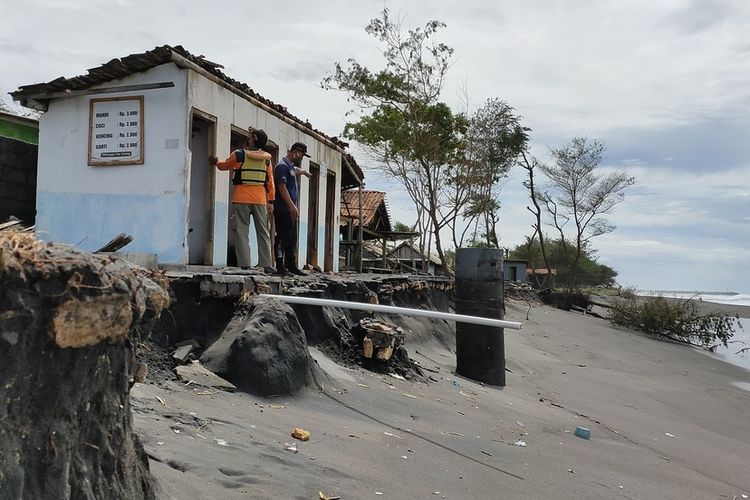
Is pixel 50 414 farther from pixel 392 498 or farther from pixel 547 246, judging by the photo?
pixel 547 246

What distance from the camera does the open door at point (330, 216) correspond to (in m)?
15.4

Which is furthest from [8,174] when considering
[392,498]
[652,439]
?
[652,439]

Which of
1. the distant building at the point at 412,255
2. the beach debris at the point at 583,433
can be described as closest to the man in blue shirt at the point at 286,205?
the beach debris at the point at 583,433

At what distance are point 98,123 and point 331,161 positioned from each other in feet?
21.5

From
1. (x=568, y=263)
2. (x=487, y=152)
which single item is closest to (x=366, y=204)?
(x=487, y=152)

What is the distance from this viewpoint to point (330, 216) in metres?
15.5

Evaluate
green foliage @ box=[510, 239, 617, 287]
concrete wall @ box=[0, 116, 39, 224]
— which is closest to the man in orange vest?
concrete wall @ box=[0, 116, 39, 224]

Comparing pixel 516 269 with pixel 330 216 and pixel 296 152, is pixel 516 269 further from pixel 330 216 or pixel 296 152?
pixel 296 152

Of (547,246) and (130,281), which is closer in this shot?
(130,281)

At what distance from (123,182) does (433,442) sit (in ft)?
21.4

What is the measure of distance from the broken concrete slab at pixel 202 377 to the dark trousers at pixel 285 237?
11.6 ft

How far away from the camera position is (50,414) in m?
1.98

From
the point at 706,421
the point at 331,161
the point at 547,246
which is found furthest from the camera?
the point at 547,246

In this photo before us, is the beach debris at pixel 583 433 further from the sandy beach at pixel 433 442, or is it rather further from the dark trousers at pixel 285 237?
the dark trousers at pixel 285 237
